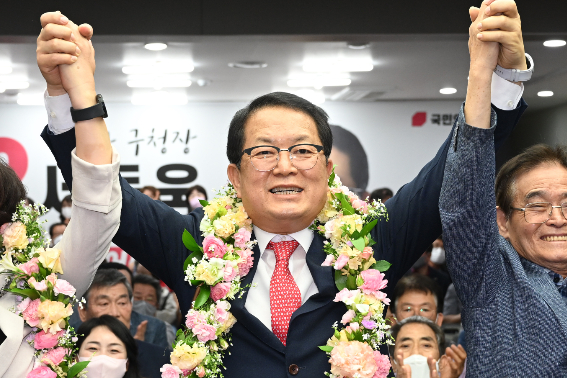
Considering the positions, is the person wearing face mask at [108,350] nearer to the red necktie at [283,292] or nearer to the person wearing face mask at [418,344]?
the person wearing face mask at [418,344]

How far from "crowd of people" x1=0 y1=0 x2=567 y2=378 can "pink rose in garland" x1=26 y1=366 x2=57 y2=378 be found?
24 millimetres

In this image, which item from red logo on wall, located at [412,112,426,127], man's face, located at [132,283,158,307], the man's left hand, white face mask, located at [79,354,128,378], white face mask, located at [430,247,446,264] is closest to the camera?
the man's left hand

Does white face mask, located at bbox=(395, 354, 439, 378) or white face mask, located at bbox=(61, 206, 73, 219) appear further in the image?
white face mask, located at bbox=(61, 206, 73, 219)

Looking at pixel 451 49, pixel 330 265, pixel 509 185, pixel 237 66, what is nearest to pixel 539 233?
pixel 509 185

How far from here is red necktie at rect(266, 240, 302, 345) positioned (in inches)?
76.7

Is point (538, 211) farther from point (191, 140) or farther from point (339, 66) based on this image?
point (191, 140)

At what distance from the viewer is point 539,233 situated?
1.93 m

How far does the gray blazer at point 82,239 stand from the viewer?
5.79 feet

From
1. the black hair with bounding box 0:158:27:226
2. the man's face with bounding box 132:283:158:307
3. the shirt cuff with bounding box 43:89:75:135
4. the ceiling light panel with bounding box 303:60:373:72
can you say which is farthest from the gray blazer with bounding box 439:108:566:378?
the ceiling light panel with bounding box 303:60:373:72

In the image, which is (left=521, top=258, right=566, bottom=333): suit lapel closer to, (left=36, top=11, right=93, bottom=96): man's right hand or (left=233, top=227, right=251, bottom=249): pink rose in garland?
(left=233, top=227, right=251, bottom=249): pink rose in garland

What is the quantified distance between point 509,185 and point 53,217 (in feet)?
27.5

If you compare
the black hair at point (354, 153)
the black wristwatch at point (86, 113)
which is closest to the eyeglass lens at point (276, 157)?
the black wristwatch at point (86, 113)

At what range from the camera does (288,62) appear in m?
7.61

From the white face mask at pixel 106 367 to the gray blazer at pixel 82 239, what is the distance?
1.53m
